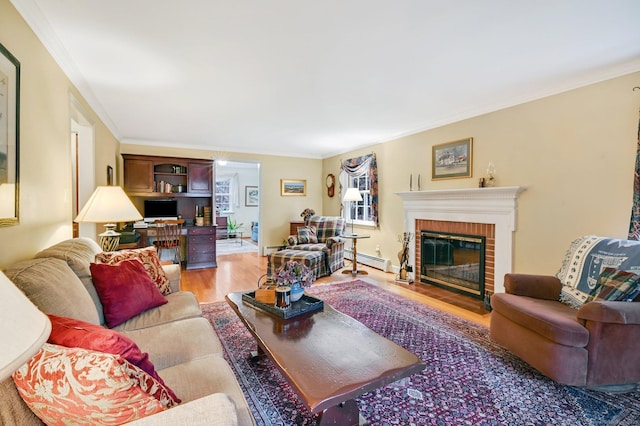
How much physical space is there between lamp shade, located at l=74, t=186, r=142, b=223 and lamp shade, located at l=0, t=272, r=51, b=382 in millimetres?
2345

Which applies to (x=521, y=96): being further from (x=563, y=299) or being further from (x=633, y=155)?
(x=563, y=299)

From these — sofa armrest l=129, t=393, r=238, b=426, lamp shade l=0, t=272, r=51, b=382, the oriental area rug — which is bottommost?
the oriental area rug

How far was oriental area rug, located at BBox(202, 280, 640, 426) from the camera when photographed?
5.42 ft

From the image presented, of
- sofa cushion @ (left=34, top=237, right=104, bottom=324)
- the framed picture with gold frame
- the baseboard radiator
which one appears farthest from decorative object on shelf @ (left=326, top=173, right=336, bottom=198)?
sofa cushion @ (left=34, top=237, right=104, bottom=324)

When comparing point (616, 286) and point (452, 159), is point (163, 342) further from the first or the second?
point (452, 159)

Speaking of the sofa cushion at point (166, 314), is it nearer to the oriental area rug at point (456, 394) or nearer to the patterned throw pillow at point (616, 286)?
the oriental area rug at point (456, 394)

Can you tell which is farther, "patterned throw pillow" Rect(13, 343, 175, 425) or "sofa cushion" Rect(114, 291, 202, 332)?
"sofa cushion" Rect(114, 291, 202, 332)

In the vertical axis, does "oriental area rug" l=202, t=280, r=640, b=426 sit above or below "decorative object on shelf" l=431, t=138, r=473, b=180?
below

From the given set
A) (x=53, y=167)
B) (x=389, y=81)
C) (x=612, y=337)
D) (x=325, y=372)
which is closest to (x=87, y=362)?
(x=325, y=372)

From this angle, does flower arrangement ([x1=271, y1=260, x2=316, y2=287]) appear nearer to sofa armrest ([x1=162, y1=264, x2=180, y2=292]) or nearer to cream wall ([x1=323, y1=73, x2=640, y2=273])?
sofa armrest ([x1=162, y1=264, x2=180, y2=292])

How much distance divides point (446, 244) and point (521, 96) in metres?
2.01

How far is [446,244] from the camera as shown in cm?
417

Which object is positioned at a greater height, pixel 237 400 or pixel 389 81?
pixel 389 81

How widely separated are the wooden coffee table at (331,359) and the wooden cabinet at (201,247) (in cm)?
386
